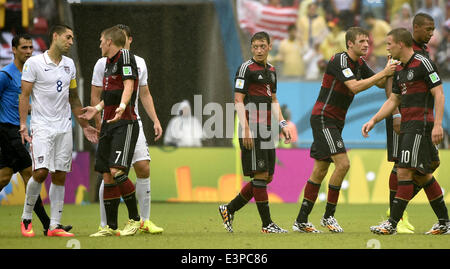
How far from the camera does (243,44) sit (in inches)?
639

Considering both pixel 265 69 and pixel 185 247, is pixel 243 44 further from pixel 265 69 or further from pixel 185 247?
pixel 185 247

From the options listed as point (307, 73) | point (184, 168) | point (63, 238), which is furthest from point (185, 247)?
point (307, 73)

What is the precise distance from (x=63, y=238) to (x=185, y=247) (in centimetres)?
157

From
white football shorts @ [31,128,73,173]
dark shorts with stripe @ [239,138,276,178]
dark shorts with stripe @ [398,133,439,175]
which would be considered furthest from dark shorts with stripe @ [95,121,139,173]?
dark shorts with stripe @ [398,133,439,175]

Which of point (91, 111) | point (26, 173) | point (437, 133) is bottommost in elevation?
point (26, 173)

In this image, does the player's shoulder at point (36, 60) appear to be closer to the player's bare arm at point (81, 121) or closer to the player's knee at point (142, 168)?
the player's bare arm at point (81, 121)

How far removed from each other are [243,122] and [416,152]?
71.0 inches

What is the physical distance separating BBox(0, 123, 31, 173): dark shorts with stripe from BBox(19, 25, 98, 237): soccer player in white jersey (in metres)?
0.69

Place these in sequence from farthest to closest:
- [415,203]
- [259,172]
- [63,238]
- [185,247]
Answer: [415,203], [259,172], [63,238], [185,247]

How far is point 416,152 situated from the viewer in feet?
27.3

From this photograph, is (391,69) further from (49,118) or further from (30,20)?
(30,20)

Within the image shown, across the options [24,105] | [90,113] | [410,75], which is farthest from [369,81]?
[24,105]

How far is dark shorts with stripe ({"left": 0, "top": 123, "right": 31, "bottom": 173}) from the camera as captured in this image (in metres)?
9.35

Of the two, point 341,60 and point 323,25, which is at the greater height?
point 323,25
